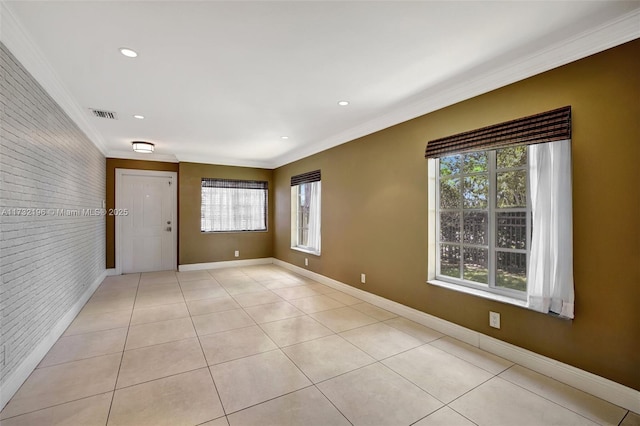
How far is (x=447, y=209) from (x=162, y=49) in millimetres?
2980

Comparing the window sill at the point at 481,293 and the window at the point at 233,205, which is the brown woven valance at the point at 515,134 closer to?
the window sill at the point at 481,293

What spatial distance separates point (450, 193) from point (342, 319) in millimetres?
1878

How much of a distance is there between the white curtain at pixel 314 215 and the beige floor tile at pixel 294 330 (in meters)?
2.05

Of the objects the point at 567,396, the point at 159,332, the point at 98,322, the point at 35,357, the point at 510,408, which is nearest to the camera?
the point at 510,408

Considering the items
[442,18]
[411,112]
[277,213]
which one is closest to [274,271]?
[277,213]

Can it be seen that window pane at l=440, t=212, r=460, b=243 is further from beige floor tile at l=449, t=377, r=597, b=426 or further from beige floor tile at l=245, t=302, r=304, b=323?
beige floor tile at l=245, t=302, r=304, b=323

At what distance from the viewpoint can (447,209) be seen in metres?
3.09

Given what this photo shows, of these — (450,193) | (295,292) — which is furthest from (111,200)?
(450,193)

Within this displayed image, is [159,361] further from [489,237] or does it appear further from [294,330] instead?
[489,237]

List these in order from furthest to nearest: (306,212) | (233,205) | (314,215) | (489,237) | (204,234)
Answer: (233,205)
(204,234)
(306,212)
(314,215)
(489,237)

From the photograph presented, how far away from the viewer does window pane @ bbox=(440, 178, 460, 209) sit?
3.00 meters

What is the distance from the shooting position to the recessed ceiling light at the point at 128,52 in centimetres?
215

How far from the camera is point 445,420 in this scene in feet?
5.73

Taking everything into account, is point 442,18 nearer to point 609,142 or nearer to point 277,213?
point 609,142
